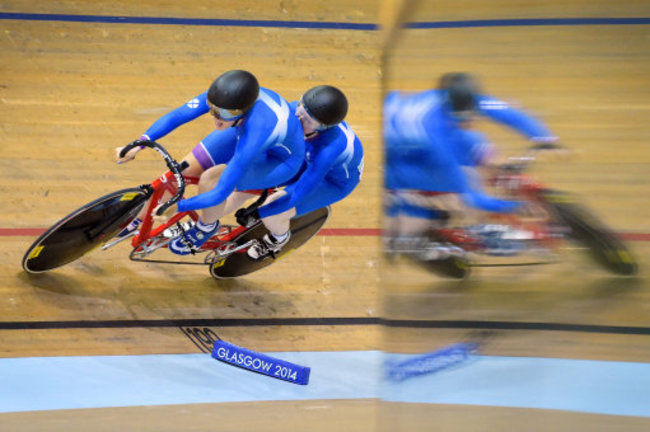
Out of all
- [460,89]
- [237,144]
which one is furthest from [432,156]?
[237,144]

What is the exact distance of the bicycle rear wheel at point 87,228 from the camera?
2.97m

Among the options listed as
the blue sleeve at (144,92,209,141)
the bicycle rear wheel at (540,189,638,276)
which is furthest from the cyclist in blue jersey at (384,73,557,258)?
the blue sleeve at (144,92,209,141)

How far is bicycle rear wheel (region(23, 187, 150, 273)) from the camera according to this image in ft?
9.75

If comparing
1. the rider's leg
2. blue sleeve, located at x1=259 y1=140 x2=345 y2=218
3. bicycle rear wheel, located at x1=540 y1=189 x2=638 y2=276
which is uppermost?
blue sleeve, located at x1=259 y1=140 x2=345 y2=218

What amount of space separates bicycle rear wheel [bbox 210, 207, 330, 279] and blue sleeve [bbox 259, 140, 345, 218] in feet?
0.86

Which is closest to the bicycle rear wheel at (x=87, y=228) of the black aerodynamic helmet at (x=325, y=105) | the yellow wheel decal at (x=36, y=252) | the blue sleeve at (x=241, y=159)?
the yellow wheel decal at (x=36, y=252)

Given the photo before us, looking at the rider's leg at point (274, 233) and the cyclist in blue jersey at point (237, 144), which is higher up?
the cyclist in blue jersey at point (237, 144)

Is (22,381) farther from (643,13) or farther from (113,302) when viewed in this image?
(643,13)

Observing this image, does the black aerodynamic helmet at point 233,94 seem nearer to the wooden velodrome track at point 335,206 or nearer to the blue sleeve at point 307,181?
the blue sleeve at point 307,181

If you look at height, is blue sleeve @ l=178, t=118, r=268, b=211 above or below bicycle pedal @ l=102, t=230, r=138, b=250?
above

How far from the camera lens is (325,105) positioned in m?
2.69

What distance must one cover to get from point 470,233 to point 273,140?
1.76 m

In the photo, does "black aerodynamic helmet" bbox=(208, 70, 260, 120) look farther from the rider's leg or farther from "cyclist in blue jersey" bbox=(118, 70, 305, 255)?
the rider's leg

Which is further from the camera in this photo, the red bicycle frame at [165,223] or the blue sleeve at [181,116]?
the red bicycle frame at [165,223]
